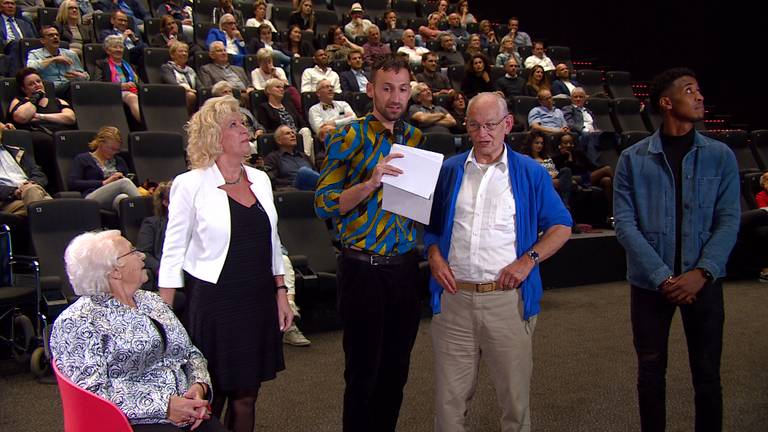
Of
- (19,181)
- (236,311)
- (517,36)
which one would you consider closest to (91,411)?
(236,311)

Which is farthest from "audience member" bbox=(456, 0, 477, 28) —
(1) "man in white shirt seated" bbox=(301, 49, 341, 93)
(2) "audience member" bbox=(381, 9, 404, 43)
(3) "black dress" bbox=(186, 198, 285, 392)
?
(3) "black dress" bbox=(186, 198, 285, 392)

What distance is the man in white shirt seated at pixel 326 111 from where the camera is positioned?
655 cm

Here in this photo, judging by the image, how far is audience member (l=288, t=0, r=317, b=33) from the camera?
877 centimetres

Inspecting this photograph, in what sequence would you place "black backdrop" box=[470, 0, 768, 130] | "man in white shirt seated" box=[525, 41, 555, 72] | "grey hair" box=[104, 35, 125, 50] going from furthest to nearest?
"black backdrop" box=[470, 0, 768, 130], "man in white shirt seated" box=[525, 41, 555, 72], "grey hair" box=[104, 35, 125, 50]

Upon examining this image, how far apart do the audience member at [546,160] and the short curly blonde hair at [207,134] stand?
179 inches

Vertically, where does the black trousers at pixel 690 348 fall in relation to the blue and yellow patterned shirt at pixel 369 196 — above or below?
below

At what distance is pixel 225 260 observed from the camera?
2.20m

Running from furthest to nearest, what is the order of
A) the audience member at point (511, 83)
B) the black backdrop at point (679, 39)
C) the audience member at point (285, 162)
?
the black backdrop at point (679, 39) < the audience member at point (511, 83) < the audience member at point (285, 162)

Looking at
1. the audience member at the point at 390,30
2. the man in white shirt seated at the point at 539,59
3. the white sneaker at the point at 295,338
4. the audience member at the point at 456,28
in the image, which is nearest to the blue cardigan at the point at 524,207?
the white sneaker at the point at 295,338

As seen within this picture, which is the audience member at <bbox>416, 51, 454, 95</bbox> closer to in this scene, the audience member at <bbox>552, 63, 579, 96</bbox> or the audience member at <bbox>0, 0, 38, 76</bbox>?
the audience member at <bbox>552, 63, 579, 96</bbox>

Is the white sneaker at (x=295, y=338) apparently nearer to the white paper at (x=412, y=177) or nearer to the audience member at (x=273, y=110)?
the white paper at (x=412, y=177)

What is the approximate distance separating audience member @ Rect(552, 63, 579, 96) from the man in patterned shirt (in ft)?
21.4

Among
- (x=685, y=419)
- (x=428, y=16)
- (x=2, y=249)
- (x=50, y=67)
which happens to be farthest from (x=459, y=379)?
(x=428, y=16)

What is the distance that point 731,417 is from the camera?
3.07 metres
